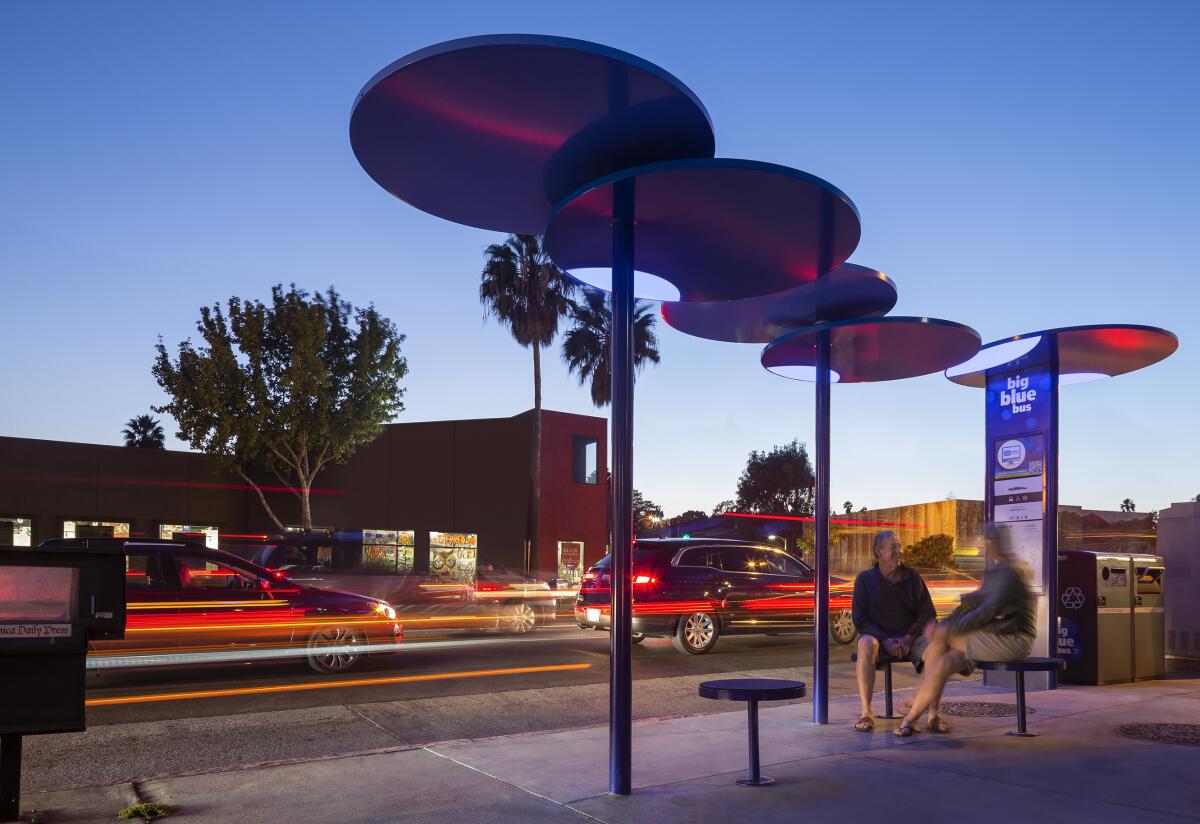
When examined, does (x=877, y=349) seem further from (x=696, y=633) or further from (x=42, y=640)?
(x=696, y=633)

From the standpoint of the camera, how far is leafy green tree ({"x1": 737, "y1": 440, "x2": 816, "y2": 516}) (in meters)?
79.2

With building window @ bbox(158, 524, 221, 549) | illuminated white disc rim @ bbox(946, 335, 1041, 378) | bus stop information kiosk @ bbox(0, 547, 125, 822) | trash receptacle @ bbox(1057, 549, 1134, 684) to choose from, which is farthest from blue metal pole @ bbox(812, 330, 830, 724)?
building window @ bbox(158, 524, 221, 549)

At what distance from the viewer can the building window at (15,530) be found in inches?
1267

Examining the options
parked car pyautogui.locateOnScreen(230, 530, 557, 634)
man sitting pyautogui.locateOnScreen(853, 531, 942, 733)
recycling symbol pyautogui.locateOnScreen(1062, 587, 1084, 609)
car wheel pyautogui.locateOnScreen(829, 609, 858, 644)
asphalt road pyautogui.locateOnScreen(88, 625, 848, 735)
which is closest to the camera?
man sitting pyautogui.locateOnScreen(853, 531, 942, 733)

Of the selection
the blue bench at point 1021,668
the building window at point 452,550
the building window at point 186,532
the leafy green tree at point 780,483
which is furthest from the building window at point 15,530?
the leafy green tree at point 780,483

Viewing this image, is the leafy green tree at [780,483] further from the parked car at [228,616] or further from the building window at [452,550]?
the parked car at [228,616]

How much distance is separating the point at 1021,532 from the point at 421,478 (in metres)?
26.5

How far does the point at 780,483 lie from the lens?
79.8 metres

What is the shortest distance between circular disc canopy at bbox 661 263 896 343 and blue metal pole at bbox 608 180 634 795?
2094mm

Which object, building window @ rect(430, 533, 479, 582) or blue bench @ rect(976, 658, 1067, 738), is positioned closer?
blue bench @ rect(976, 658, 1067, 738)

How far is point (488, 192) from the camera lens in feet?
22.8

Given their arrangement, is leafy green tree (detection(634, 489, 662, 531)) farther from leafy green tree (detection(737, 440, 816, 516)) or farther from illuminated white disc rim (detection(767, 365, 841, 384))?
illuminated white disc rim (detection(767, 365, 841, 384))

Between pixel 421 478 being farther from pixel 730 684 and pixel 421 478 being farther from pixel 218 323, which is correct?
pixel 730 684

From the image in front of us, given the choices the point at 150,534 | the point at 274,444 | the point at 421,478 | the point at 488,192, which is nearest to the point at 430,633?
the point at 488,192
